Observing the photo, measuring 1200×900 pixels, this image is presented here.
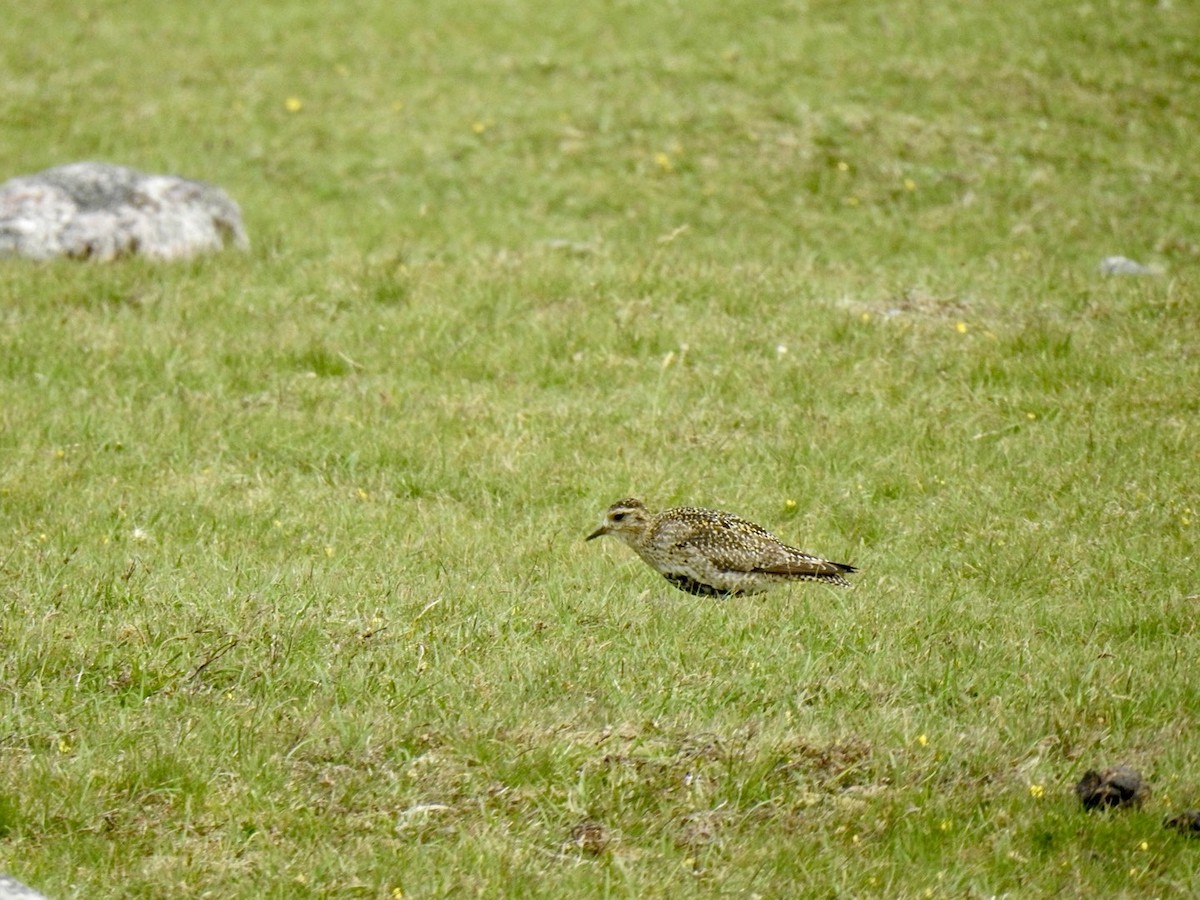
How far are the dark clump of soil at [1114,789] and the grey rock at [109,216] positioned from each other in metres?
11.0

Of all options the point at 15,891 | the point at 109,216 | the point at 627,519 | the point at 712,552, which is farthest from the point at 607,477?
the point at 109,216

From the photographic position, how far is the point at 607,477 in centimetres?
1058

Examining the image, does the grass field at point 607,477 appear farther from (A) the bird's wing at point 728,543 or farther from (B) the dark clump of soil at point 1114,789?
(A) the bird's wing at point 728,543

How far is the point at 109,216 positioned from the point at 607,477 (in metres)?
7.00

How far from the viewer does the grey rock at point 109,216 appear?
14.8 meters

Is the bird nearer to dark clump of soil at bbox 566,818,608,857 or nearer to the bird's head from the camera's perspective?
the bird's head

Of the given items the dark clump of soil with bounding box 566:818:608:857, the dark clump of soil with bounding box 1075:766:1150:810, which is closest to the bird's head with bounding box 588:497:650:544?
the dark clump of soil with bounding box 566:818:608:857

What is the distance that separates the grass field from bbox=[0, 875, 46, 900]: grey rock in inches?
24.5

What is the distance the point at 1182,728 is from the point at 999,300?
768 cm

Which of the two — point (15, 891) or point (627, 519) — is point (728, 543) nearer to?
point (627, 519)

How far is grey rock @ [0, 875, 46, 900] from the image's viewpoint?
16.2 feet

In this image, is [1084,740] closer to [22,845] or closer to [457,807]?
[457,807]

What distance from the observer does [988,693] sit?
736cm

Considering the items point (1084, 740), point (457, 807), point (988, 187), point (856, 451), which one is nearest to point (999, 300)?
point (856, 451)
